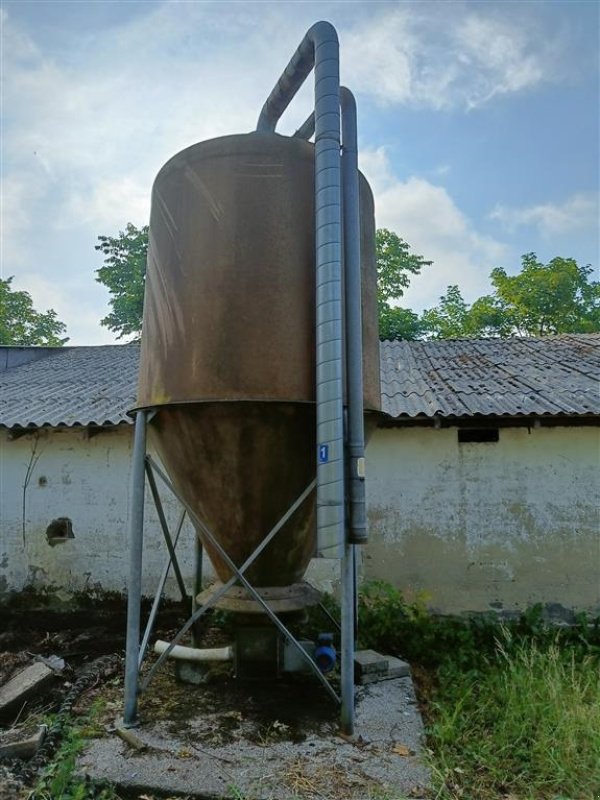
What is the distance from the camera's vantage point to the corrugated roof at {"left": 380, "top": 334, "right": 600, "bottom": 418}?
6125 mm

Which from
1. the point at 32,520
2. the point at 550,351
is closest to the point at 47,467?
the point at 32,520

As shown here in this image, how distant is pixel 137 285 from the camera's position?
1644 cm

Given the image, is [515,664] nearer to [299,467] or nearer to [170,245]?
[299,467]

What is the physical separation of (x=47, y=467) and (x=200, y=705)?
14.5 feet

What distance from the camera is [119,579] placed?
6.79m

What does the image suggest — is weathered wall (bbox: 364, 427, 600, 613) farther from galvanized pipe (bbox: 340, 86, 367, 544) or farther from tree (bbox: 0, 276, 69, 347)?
tree (bbox: 0, 276, 69, 347)

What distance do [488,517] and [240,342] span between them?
4175 millimetres

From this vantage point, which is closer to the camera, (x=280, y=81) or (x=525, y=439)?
(x=280, y=81)

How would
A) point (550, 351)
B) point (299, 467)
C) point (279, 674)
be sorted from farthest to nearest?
point (550, 351), point (279, 674), point (299, 467)

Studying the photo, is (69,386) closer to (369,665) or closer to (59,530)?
(59,530)

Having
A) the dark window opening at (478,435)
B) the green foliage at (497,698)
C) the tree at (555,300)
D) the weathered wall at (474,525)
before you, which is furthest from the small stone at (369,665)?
the tree at (555,300)

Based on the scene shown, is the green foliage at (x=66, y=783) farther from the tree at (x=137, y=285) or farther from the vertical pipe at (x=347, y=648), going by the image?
the tree at (x=137, y=285)

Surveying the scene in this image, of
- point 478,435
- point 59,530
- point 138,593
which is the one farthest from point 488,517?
point 59,530

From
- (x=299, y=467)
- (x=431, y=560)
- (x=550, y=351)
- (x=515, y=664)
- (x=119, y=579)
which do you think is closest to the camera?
(x=299, y=467)
